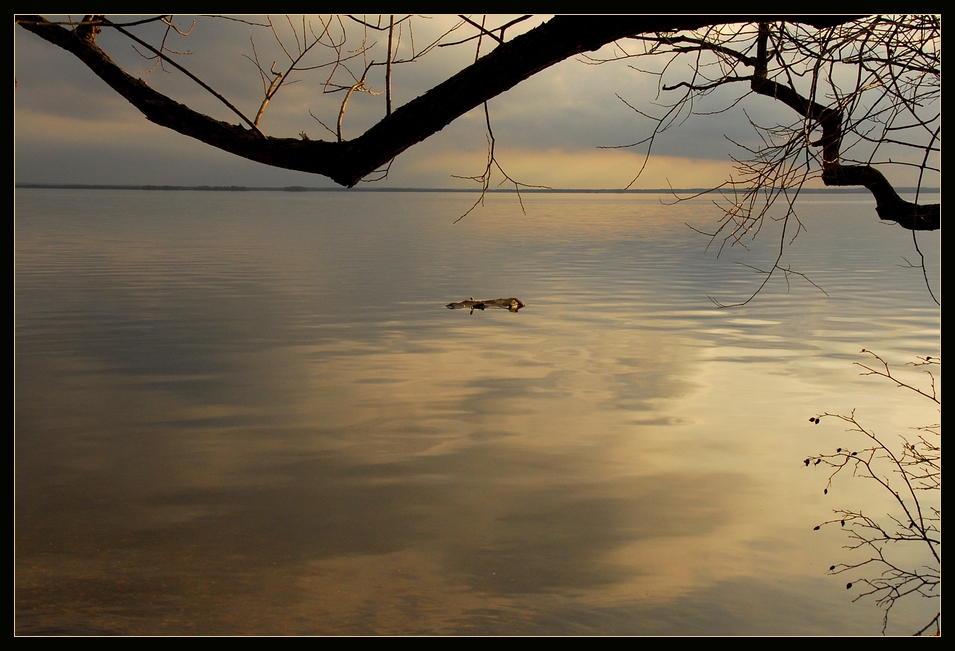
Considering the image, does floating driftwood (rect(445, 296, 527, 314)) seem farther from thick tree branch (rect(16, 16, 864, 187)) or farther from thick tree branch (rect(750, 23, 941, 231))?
thick tree branch (rect(16, 16, 864, 187))

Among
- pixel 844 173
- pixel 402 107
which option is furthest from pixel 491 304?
pixel 402 107

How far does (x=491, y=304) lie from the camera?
2403 centimetres

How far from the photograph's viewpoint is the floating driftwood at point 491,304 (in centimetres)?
2327

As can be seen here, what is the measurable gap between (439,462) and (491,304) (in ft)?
43.1

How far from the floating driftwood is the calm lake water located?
0.33 m

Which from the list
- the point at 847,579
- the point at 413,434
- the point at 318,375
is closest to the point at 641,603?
the point at 847,579

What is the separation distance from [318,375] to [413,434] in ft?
13.3

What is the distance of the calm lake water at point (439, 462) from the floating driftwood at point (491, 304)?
33 cm

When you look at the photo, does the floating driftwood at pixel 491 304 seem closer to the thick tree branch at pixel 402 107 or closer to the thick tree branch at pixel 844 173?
the thick tree branch at pixel 844 173

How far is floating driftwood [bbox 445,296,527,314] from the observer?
23.3 metres

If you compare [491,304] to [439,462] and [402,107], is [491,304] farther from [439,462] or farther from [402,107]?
[402,107]

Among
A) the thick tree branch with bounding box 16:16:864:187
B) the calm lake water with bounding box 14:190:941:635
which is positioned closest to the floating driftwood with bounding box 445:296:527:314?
the calm lake water with bounding box 14:190:941:635

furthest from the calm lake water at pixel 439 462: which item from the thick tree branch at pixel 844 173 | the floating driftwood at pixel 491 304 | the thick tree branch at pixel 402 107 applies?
the thick tree branch at pixel 402 107
